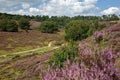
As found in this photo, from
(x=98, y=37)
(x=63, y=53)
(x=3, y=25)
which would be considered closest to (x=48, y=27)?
(x=3, y=25)

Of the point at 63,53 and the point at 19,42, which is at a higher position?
the point at 63,53

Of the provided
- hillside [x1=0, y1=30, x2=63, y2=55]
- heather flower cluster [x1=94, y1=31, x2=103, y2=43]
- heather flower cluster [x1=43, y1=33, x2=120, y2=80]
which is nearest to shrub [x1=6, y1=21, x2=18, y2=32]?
hillside [x1=0, y1=30, x2=63, y2=55]

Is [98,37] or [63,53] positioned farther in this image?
[63,53]

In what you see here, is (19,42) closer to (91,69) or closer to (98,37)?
(98,37)

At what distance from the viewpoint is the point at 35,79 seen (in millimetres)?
26594

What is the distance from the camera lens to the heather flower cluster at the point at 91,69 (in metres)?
7.72

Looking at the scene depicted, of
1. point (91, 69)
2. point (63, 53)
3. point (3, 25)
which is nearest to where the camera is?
point (91, 69)

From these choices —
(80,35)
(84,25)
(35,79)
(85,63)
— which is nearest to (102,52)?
(85,63)

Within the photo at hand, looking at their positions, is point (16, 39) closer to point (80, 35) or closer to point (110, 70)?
point (80, 35)

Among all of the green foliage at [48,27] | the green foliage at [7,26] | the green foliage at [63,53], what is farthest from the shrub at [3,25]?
the green foliage at [63,53]

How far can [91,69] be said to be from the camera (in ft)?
26.3

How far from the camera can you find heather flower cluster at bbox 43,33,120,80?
772 centimetres

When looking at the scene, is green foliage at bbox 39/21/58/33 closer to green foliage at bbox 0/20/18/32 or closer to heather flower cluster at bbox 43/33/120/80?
green foliage at bbox 0/20/18/32

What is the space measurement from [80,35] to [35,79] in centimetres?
9516
